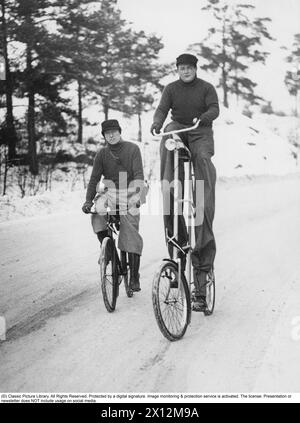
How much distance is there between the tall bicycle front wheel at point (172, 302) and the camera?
4.15 m

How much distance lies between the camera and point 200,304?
466 centimetres

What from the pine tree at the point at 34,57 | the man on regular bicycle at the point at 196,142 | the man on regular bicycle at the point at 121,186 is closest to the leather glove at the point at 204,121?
the man on regular bicycle at the point at 196,142

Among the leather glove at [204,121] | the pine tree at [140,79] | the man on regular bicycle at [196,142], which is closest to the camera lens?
the leather glove at [204,121]

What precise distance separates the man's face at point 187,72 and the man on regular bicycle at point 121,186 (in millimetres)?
903

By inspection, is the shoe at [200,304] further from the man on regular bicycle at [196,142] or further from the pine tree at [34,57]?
the pine tree at [34,57]

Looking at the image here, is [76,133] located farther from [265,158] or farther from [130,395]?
[130,395]

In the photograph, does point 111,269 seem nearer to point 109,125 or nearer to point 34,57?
point 109,125

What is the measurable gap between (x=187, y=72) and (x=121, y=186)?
1.37 meters

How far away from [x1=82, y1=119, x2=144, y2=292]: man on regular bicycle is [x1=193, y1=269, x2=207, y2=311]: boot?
3.06 feet

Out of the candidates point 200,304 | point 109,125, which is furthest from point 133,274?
point 109,125

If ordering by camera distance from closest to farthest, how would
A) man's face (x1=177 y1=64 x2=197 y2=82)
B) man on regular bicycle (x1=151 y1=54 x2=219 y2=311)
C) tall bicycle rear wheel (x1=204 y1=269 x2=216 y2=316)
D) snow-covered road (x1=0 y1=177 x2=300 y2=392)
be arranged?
snow-covered road (x1=0 y1=177 x2=300 y2=392) < man on regular bicycle (x1=151 y1=54 x2=219 y2=311) < man's face (x1=177 y1=64 x2=197 y2=82) < tall bicycle rear wheel (x1=204 y1=269 x2=216 y2=316)

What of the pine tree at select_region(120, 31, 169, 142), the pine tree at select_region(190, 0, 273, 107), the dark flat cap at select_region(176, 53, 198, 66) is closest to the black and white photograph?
the dark flat cap at select_region(176, 53, 198, 66)

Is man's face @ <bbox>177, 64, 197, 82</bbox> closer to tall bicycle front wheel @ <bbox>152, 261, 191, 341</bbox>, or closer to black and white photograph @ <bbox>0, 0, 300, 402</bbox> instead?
black and white photograph @ <bbox>0, 0, 300, 402</bbox>

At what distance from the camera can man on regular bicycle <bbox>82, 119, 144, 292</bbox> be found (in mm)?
5371
